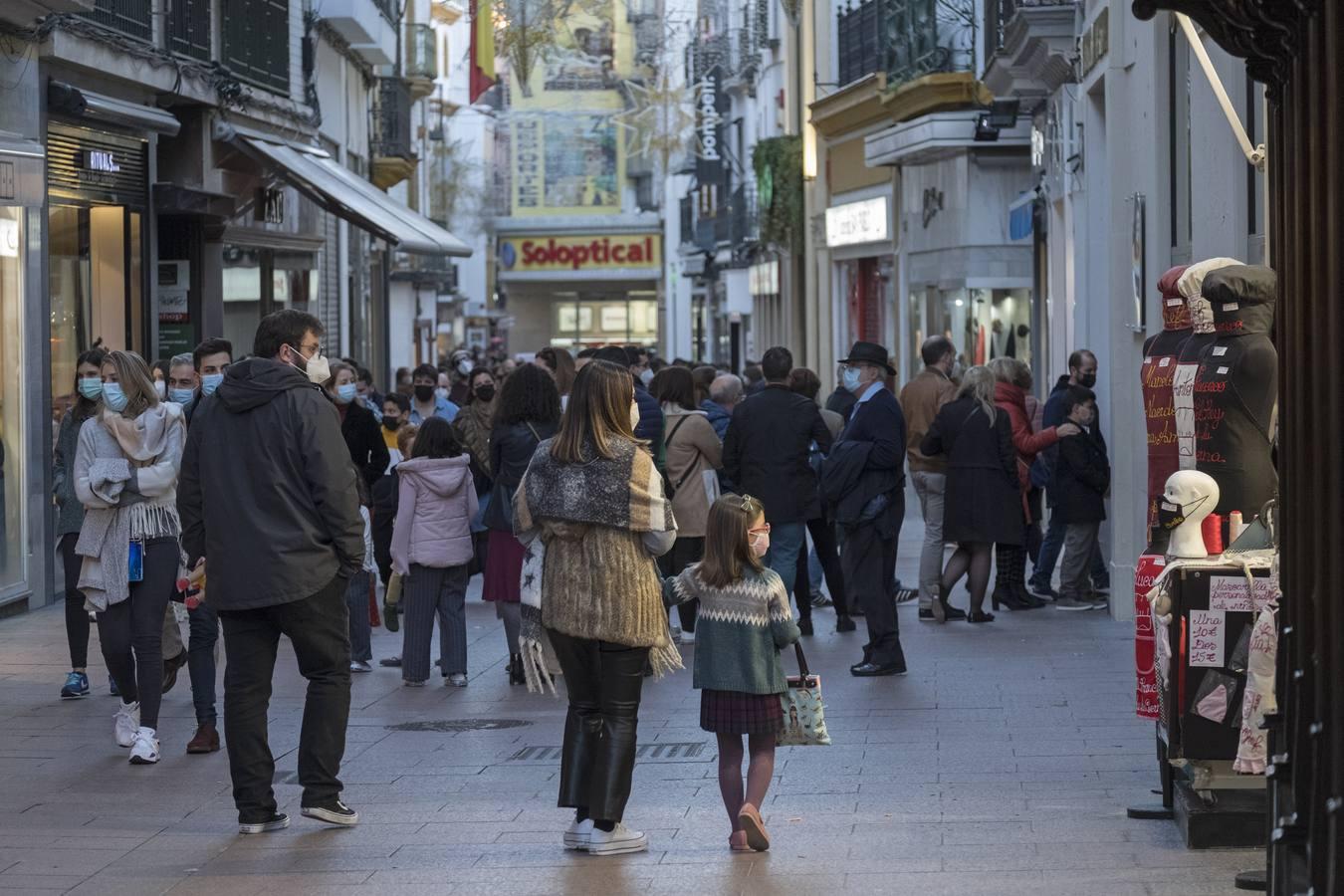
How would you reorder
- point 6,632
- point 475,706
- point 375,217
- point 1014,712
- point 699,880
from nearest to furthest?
point 699,880 < point 1014,712 < point 475,706 < point 6,632 < point 375,217

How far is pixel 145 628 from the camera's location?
377 inches

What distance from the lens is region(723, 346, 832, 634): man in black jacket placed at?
507 inches

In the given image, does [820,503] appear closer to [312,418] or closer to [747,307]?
[312,418]

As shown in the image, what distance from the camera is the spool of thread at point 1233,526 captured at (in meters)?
→ 7.45

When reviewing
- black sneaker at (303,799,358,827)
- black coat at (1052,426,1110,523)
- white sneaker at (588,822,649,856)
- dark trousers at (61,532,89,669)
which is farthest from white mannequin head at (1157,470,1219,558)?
black coat at (1052,426,1110,523)

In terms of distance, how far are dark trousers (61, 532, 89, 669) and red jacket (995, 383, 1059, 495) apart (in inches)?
255

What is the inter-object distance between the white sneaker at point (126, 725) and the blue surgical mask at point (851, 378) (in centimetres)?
599

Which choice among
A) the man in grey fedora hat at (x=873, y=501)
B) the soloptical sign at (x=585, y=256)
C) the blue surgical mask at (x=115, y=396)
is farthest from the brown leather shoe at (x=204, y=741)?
the soloptical sign at (x=585, y=256)

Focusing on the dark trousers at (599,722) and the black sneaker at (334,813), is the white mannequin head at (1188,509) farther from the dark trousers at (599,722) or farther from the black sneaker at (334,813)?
the black sneaker at (334,813)

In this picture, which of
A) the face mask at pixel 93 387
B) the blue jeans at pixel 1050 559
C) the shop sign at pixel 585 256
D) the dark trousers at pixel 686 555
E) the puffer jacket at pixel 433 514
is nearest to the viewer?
the face mask at pixel 93 387

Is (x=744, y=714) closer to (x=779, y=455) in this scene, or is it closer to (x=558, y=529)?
(x=558, y=529)

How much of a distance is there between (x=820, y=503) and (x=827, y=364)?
968 inches

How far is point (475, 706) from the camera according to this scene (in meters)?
11.2

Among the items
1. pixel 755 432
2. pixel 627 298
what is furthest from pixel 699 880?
pixel 627 298
